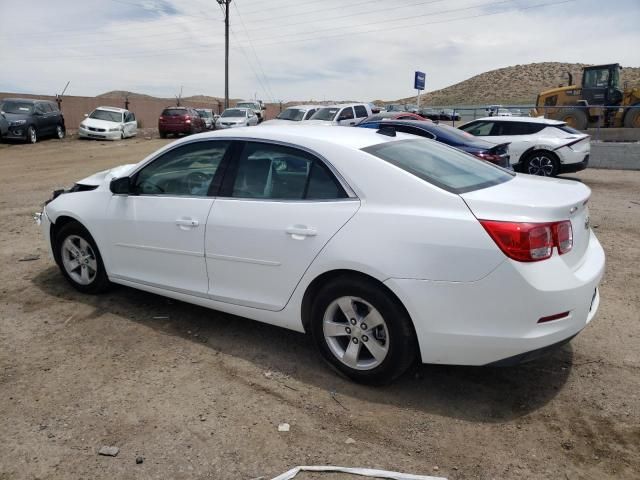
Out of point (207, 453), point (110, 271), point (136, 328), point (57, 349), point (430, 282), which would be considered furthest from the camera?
point (110, 271)

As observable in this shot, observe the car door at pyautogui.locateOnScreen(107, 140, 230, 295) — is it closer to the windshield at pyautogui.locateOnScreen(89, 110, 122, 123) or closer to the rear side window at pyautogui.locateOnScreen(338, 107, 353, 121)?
the rear side window at pyautogui.locateOnScreen(338, 107, 353, 121)

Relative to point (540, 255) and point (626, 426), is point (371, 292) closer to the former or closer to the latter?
point (540, 255)

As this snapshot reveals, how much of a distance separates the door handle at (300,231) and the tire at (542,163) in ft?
33.7

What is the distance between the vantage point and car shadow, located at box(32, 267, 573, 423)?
320 cm

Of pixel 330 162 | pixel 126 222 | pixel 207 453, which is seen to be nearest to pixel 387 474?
pixel 207 453

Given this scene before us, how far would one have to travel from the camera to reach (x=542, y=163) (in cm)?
1234

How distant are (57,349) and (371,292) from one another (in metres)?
2.40

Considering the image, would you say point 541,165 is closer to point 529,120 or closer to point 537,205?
point 529,120

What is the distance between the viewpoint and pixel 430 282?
9.65ft

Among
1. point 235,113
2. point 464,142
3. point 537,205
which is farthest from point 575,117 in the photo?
point 537,205

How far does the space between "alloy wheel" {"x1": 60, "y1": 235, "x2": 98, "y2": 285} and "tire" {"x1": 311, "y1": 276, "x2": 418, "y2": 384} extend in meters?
2.42

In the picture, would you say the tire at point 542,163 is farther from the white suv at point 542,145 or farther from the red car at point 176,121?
the red car at point 176,121

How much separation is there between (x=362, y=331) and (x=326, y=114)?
16833mm

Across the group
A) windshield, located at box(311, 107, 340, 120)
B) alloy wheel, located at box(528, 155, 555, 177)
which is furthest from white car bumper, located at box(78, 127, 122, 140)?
alloy wheel, located at box(528, 155, 555, 177)
